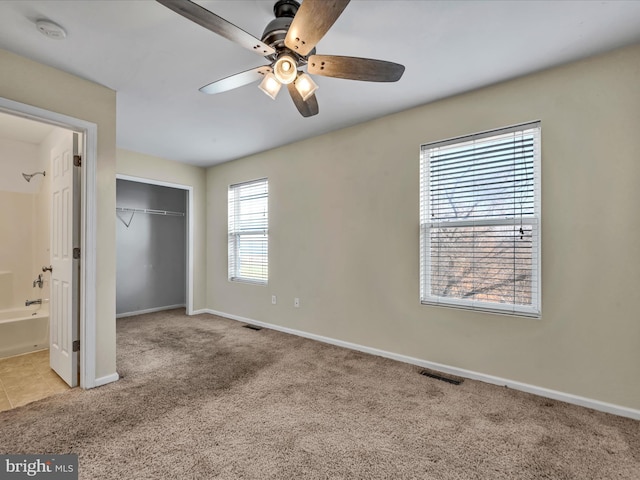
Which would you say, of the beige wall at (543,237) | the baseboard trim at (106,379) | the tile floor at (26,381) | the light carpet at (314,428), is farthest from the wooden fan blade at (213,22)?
the tile floor at (26,381)

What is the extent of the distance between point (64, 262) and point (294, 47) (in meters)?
2.60

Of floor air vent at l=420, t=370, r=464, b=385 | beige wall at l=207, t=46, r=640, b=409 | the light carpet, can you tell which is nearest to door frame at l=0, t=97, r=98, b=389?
the light carpet

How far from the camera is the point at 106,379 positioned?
8.59 feet

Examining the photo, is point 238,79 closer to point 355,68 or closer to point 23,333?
point 355,68

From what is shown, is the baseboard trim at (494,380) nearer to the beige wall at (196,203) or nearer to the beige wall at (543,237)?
the beige wall at (543,237)

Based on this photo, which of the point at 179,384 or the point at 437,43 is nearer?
the point at 437,43

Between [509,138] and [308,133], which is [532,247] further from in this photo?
[308,133]

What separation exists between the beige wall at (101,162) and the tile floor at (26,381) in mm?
426

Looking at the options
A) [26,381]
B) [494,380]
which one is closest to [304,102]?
[494,380]

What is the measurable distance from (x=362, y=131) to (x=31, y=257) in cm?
437

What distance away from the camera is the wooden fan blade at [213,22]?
126 centimetres

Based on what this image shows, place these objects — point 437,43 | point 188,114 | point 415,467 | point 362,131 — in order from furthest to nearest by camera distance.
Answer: point 362,131, point 188,114, point 437,43, point 415,467

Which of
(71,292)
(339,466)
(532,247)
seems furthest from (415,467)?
(71,292)

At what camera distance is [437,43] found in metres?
2.09
